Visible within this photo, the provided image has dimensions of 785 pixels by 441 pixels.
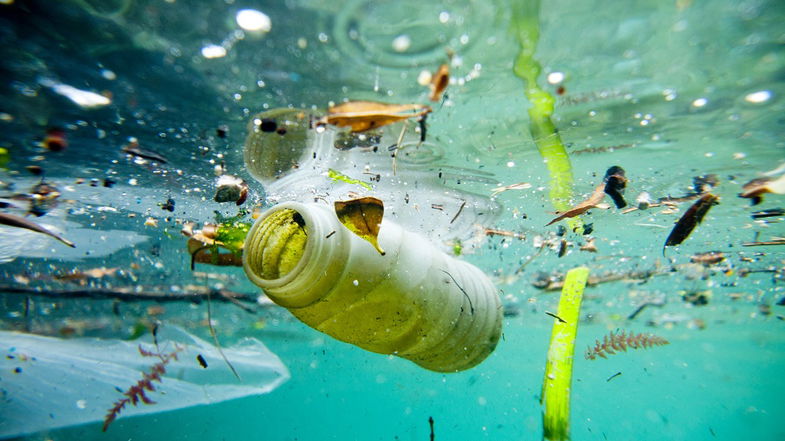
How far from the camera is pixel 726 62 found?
448cm

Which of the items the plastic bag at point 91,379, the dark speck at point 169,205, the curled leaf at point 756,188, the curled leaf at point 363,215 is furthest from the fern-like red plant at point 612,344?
the plastic bag at point 91,379

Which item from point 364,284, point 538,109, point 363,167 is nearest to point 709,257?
point 538,109

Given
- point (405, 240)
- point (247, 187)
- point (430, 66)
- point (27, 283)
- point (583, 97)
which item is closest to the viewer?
point (405, 240)

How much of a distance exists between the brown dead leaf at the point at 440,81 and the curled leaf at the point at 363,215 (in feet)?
7.33

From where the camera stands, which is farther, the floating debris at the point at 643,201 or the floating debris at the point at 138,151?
the floating debris at the point at 643,201

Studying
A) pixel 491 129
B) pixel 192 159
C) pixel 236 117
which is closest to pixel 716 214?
pixel 491 129

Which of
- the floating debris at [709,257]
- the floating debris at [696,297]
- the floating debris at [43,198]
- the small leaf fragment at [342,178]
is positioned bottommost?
the floating debris at [696,297]

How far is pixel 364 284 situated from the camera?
3.30 metres

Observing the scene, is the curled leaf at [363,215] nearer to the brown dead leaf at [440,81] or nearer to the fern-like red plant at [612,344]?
the brown dead leaf at [440,81]

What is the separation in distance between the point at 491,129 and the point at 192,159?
5173mm

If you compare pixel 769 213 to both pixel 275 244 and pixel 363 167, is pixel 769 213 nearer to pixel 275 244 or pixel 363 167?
pixel 363 167

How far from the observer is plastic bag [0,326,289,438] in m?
12.5

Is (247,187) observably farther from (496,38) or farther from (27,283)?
(27,283)

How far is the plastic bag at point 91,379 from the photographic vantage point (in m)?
12.5
